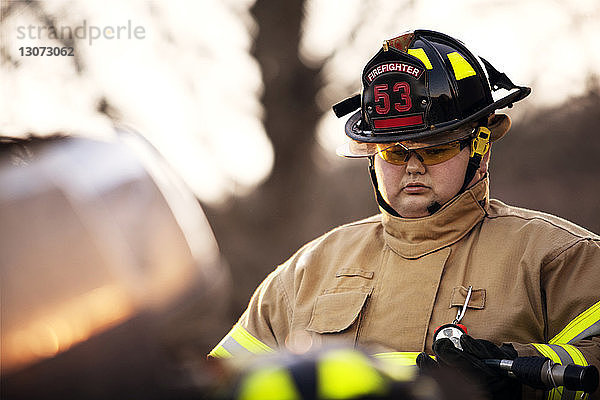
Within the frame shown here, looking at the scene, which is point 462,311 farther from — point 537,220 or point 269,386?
point 269,386

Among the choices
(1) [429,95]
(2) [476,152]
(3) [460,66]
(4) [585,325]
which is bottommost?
(4) [585,325]

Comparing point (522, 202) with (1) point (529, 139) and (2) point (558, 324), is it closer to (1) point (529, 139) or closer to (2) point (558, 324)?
(1) point (529, 139)

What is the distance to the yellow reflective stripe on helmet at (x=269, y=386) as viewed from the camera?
1226 mm

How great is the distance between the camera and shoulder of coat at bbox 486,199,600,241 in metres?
3.04

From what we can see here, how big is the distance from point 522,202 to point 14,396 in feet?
45.8

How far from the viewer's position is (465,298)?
9.79 feet

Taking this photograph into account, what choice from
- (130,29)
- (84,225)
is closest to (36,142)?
(84,225)

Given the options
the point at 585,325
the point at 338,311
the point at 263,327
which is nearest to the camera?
the point at 585,325

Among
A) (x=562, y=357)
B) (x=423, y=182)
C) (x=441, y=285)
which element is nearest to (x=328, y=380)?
(x=562, y=357)

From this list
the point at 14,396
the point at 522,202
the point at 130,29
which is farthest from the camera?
the point at 522,202

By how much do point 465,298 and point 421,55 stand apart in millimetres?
983

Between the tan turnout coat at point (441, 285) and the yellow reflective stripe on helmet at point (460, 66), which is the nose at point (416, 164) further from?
the yellow reflective stripe on helmet at point (460, 66)

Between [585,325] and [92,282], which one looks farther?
[585,325]

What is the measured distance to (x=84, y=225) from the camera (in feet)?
3.78
